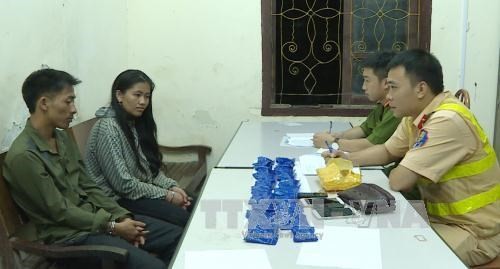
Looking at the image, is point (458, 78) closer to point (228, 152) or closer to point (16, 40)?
point (228, 152)

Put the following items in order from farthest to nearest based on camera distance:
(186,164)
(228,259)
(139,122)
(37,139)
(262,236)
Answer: (186,164)
(139,122)
(37,139)
(262,236)
(228,259)

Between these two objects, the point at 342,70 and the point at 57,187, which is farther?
the point at 342,70

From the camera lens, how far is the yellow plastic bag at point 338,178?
187 cm

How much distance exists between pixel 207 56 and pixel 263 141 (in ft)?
3.56

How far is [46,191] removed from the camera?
1788mm

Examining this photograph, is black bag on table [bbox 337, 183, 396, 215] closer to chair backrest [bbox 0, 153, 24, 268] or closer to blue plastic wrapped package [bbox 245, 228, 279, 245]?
blue plastic wrapped package [bbox 245, 228, 279, 245]

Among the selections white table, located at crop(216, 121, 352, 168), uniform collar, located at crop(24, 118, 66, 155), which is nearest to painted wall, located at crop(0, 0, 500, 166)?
white table, located at crop(216, 121, 352, 168)

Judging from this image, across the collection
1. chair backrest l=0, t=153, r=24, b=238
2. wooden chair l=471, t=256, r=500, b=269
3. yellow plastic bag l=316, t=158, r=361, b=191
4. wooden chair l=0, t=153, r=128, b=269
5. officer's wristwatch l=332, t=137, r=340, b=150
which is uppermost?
yellow plastic bag l=316, t=158, r=361, b=191

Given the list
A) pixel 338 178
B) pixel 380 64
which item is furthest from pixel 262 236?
pixel 380 64

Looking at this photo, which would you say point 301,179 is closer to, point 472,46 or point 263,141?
point 263,141

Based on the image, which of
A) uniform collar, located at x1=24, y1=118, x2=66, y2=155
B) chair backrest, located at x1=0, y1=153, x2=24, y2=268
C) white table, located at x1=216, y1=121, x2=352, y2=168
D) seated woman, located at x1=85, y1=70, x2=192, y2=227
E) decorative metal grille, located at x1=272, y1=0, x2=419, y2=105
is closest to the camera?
chair backrest, located at x1=0, y1=153, x2=24, y2=268

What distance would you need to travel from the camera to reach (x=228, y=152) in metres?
2.61

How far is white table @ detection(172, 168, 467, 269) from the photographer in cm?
129

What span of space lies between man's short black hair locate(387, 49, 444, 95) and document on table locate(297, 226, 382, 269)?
0.72 metres
